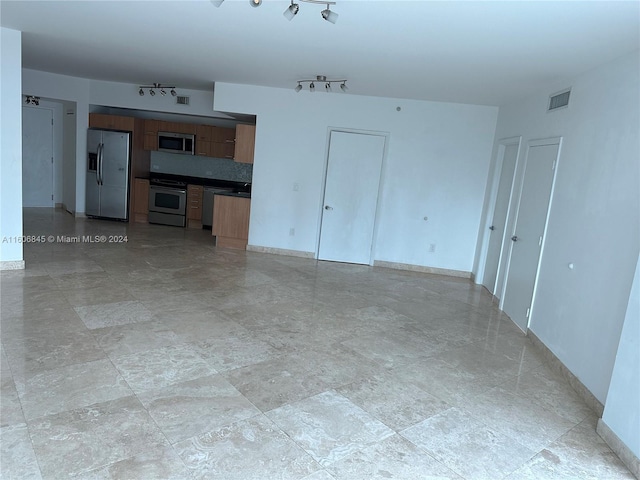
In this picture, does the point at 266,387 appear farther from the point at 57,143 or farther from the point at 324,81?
the point at 57,143

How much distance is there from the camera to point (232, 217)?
6.98 metres

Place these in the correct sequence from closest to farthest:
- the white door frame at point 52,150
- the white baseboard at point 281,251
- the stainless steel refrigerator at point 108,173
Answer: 1. the white baseboard at point 281,251
2. the stainless steel refrigerator at point 108,173
3. the white door frame at point 52,150

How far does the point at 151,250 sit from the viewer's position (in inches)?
253

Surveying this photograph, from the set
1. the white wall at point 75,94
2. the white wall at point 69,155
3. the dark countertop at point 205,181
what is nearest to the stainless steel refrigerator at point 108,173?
the white wall at point 75,94

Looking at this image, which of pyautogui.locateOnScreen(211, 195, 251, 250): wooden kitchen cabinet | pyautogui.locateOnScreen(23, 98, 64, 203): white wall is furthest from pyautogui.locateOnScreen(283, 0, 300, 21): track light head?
pyautogui.locateOnScreen(23, 98, 64, 203): white wall

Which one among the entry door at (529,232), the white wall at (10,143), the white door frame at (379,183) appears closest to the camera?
the entry door at (529,232)

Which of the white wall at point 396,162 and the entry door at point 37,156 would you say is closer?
the white wall at point 396,162

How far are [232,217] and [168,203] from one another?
88.3 inches

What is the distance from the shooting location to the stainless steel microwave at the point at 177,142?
8250mm

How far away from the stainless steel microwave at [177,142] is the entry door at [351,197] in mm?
3192

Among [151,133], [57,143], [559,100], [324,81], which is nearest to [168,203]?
[151,133]

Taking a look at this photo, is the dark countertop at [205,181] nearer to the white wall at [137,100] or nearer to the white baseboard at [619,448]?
the white wall at [137,100]

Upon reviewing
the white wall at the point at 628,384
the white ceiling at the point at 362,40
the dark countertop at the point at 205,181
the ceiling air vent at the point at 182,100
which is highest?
the white ceiling at the point at 362,40

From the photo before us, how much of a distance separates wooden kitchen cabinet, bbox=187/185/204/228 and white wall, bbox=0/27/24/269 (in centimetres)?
394
